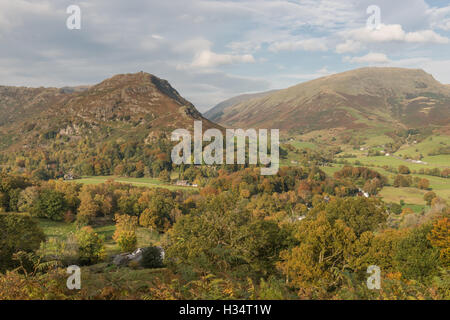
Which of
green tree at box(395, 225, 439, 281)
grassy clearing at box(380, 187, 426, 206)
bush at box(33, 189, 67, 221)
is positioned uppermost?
green tree at box(395, 225, 439, 281)

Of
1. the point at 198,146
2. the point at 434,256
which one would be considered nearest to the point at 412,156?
the point at 198,146

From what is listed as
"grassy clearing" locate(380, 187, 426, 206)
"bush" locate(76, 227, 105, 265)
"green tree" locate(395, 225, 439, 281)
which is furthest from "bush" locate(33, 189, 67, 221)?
"grassy clearing" locate(380, 187, 426, 206)

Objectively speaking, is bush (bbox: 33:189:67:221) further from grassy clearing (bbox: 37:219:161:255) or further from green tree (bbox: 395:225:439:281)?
green tree (bbox: 395:225:439:281)

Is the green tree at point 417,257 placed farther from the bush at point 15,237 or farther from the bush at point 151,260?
the bush at point 15,237

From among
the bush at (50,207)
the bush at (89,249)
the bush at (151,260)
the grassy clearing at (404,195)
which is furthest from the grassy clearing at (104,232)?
the grassy clearing at (404,195)

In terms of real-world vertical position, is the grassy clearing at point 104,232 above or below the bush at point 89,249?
below

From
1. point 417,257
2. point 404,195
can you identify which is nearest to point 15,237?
point 417,257

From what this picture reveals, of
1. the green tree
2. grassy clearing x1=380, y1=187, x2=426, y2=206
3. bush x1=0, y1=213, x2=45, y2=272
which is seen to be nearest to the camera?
the green tree

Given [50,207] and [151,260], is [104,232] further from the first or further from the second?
[151,260]

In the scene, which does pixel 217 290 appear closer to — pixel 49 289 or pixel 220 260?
pixel 49 289
